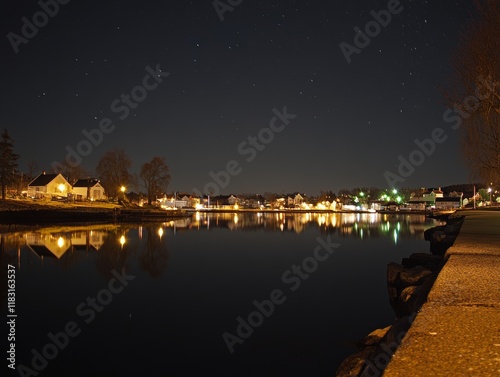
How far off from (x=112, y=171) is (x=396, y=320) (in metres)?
74.0

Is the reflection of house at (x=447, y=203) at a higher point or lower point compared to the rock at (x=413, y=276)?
higher

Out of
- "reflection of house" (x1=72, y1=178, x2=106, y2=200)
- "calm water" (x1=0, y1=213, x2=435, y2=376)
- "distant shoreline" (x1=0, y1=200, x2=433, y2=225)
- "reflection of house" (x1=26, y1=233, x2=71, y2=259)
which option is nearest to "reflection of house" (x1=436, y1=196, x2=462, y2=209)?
"reflection of house" (x1=72, y1=178, x2=106, y2=200)

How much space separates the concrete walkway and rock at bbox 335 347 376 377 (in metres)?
1.36

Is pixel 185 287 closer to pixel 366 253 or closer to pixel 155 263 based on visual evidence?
pixel 155 263

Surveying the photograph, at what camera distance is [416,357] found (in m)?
4.71

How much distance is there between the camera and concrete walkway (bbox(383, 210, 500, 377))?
14.4ft

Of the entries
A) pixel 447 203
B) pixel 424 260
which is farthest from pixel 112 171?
pixel 447 203

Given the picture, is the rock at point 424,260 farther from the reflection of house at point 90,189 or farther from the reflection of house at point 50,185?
the reflection of house at point 90,189

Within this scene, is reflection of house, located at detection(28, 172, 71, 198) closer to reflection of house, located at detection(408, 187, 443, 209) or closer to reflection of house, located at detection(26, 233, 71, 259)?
reflection of house, located at detection(26, 233, 71, 259)

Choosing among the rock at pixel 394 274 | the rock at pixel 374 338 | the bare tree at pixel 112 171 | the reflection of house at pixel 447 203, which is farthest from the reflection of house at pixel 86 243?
the reflection of house at pixel 447 203

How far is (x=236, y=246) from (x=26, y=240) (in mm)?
14797

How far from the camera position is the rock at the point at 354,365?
6754 millimetres

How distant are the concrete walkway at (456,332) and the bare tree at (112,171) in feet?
240

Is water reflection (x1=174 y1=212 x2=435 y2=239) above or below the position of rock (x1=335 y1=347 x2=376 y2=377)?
above
